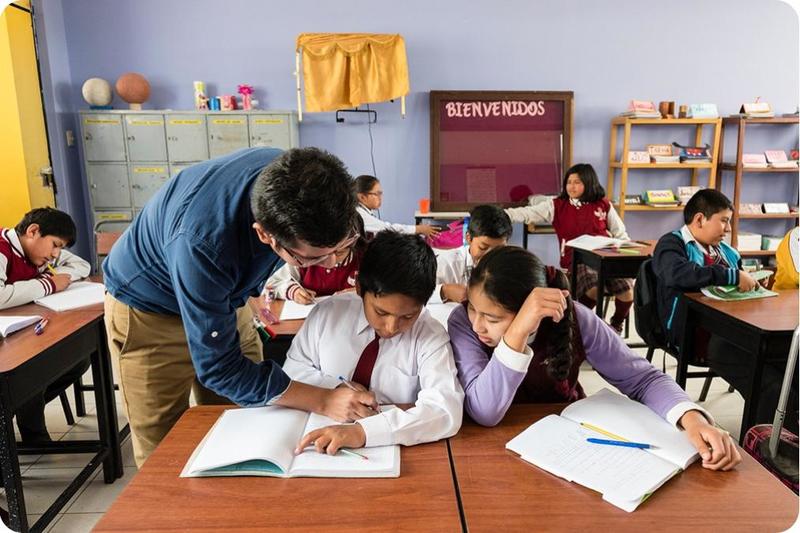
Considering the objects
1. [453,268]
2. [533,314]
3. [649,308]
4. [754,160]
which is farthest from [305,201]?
[754,160]

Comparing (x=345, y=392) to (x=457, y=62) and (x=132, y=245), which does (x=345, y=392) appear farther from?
(x=457, y=62)

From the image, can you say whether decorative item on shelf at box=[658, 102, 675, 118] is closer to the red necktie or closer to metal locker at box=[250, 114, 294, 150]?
metal locker at box=[250, 114, 294, 150]

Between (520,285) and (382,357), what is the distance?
36 cm

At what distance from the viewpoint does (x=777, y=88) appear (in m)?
5.29

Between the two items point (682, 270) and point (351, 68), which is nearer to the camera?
point (682, 270)

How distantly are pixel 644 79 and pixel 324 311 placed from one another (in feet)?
16.4

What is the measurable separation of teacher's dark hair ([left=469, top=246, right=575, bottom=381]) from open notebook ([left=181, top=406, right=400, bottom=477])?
1.35 feet

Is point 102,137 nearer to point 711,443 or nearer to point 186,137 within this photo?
point 186,137

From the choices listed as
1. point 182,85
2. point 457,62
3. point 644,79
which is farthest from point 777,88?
point 182,85

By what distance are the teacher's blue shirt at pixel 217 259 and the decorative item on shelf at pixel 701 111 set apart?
4.99 m

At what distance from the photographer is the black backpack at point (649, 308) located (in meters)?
2.54

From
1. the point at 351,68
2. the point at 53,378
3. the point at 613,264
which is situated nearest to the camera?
the point at 53,378

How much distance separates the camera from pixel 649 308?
256 centimetres

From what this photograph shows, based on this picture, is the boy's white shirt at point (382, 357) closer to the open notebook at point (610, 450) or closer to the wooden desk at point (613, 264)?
the open notebook at point (610, 450)
